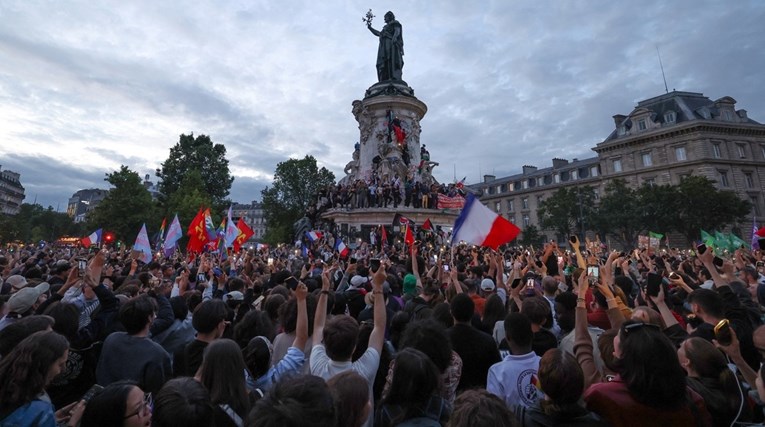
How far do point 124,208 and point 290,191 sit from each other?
2698cm

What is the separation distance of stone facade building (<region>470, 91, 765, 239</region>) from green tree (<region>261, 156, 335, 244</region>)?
4726 cm

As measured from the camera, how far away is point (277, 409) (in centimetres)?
172

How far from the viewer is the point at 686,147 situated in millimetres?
54000

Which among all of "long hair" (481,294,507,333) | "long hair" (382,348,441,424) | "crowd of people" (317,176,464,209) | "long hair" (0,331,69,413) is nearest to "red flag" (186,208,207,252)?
"long hair" (481,294,507,333)

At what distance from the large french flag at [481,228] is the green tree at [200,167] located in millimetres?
52933

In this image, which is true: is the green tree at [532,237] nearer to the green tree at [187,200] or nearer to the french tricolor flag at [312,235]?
the french tricolor flag at [312,235]

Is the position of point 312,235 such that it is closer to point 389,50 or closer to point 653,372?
point 653,372

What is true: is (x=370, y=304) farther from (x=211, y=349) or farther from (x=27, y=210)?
(x=27, y=210)

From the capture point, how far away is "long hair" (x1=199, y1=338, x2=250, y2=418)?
2.59 m

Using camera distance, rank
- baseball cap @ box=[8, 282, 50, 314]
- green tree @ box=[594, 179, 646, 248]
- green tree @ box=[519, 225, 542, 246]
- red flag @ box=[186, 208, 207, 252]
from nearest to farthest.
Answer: baseball cap @ box=[8, 282, 50, 314]
red flag @ box=[186, 208, 207, 252]
green tree @ box=[594, 179, 646, 248]
green tree @ box=[519, 225, 542, 246]

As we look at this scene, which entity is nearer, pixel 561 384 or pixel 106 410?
pixel 106 410

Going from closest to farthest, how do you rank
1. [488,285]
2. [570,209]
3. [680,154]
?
[488,285] → [680,154] → [570,209]

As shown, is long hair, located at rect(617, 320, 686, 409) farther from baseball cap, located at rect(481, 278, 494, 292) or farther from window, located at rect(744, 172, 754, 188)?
window, located at rect(744, 172, 754, 188)

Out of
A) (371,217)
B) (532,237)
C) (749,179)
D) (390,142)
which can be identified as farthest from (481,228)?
(749,179)
